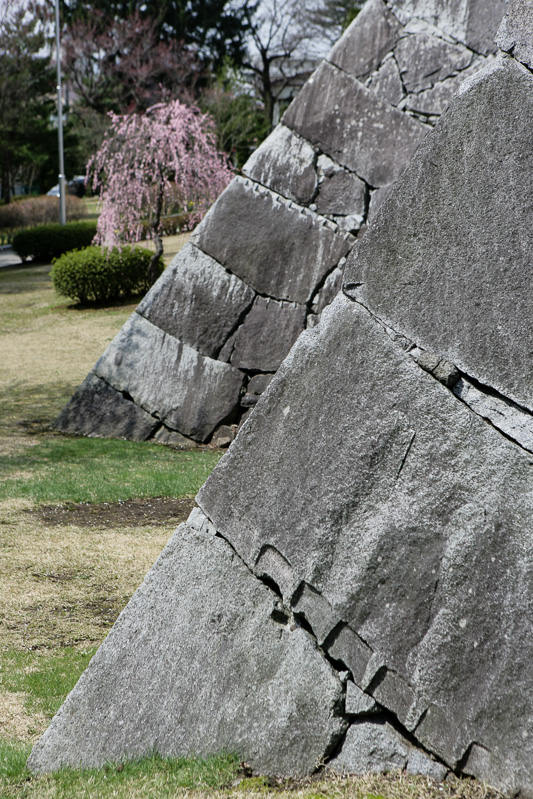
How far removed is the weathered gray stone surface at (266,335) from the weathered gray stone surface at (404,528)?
5090mm

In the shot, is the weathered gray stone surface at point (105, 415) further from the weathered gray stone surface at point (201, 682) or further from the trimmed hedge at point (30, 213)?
the trimmed hedge at point (30, 213)

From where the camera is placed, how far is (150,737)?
2289mm

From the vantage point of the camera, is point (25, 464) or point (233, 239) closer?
point (25, 464)

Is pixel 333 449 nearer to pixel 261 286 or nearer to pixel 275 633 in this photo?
pixel 275 633

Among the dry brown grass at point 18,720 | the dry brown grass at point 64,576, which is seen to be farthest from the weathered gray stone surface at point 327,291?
the dry brown grass at point 18,720

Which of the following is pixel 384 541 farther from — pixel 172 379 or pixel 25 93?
pixel 25 93

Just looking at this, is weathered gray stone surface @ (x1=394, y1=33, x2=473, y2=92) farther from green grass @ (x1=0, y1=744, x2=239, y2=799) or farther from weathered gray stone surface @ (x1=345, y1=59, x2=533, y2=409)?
green grass @ (x1=0, y1=744, x2=239, y2=799)

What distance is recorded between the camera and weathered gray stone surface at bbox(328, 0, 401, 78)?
6.99 metres

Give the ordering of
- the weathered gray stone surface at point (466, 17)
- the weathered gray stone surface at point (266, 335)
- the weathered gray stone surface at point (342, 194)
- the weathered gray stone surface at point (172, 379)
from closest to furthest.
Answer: the weathered gray stone surface at point (466, 17) < the weathered gray stone surface at point (342, 194) < the weathered gray stone surface at point (266, 335) < the weathered gray stone surface at point (172, 379)

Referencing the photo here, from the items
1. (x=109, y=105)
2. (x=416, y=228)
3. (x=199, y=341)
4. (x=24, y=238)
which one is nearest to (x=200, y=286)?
(x=199, y=341)

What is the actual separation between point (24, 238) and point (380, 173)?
60.3 ft

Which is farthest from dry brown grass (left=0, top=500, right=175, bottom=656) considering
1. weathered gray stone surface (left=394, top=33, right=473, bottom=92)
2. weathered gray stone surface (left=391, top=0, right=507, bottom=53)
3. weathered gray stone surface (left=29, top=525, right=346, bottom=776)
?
weathered gray stone surface (left=391, top=0, right=507, bottom=53)

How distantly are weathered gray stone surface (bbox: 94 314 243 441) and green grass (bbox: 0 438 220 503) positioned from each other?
37 centimetres

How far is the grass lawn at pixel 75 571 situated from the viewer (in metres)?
2.13
